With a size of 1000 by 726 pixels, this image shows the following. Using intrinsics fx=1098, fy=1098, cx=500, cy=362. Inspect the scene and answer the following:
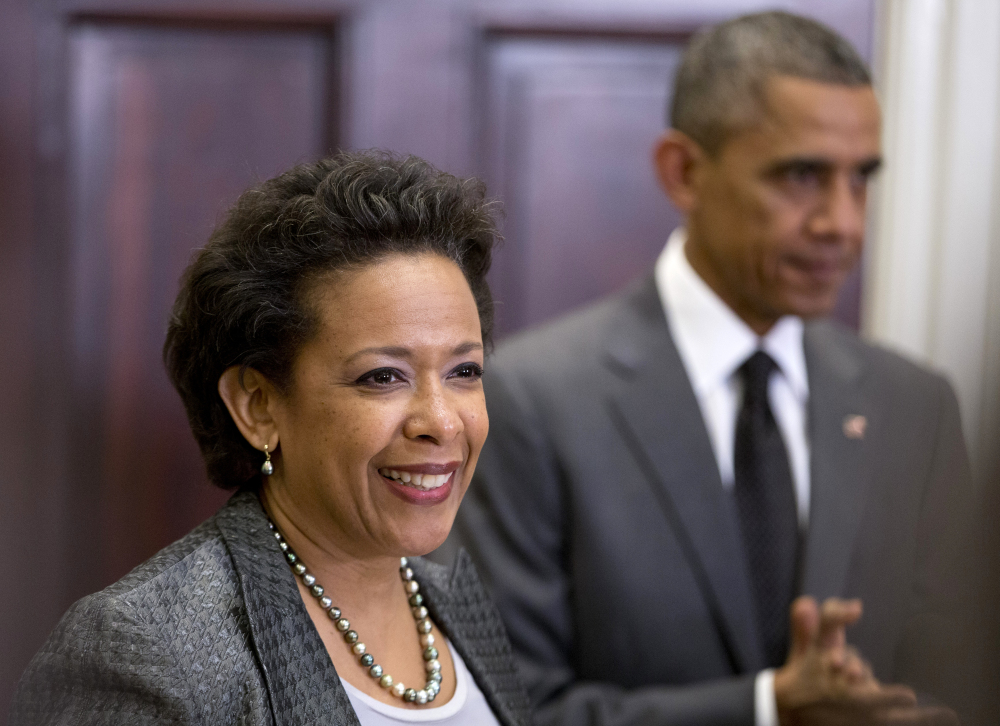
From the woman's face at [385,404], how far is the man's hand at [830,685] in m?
0.74

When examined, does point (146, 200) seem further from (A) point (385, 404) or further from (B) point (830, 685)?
(B) point (830, 685)

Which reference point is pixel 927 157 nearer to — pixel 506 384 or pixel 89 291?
pixel 506 384

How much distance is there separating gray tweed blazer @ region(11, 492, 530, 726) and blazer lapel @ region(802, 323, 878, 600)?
43.7 inches

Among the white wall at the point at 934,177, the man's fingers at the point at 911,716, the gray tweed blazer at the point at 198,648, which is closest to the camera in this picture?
the gray tweed blazer at the point at 198,648

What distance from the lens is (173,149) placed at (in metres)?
2.20

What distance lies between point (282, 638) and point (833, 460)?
125cm

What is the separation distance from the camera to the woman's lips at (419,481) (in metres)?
1.10

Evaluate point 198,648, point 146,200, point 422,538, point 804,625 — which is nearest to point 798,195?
point 804,625

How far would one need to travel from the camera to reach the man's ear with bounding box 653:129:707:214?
2082 mm

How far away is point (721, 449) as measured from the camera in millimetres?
1998

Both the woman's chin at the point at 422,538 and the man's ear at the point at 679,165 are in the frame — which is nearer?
the woman's chin at the point at 422,538

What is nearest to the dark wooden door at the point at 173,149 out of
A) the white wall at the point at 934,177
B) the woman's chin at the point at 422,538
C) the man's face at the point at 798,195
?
the white wall at the point at 934,177

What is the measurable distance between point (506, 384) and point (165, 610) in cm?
108

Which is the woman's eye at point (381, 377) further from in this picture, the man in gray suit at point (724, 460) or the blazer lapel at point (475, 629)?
the man in gray suit at point (724, 460)
